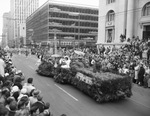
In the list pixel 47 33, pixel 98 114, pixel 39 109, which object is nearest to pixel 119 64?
pixel 98 114

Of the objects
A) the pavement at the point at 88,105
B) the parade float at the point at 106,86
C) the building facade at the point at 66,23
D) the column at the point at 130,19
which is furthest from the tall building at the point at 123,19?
the building facade at the point at 66,23

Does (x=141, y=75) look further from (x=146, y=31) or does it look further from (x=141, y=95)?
(x=146, y=31)

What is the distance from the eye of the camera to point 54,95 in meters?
9.41

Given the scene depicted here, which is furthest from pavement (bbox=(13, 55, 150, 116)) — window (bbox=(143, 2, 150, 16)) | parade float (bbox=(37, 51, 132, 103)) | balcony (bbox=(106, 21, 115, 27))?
balcony (bbox=(106, 21, 115, 27))

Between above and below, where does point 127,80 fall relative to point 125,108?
above

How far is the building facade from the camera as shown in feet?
204

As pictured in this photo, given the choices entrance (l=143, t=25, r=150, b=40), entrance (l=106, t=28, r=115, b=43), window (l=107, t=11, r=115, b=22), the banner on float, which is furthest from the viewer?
window (l=107, t=11, r=115, b=22)

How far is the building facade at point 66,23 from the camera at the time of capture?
62.1 meters

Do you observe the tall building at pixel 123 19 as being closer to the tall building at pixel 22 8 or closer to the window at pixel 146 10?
the window at pixel 146 10

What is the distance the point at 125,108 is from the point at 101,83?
5.14 feet

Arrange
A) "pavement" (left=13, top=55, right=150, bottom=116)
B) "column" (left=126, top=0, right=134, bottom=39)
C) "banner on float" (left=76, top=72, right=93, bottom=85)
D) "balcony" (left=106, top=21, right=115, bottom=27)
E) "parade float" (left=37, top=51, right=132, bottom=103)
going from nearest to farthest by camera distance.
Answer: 1. "pavement" (left=13, top=55, right=150, bottom=116)
2. "parade float" (left=37, top=51, right=132, bottom=103)
3. "banner on float" (left=76, top=72, right=93, bottom=85)
4. "column" (left=126, top=0, right=134, bottom=39)
5. "balcony" (left=106, top=21, right=115, bottom=27)

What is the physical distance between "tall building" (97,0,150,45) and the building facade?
84.6 ft

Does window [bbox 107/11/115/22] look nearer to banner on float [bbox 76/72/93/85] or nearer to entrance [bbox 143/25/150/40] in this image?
entrance [bbox 143/25/150/40]

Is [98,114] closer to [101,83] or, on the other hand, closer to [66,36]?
[101,83]
